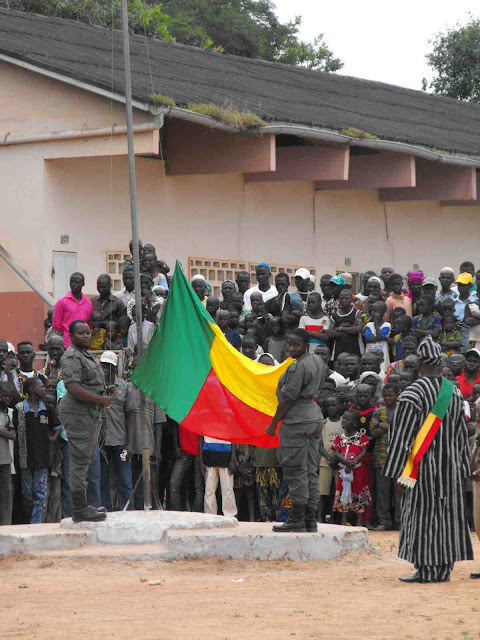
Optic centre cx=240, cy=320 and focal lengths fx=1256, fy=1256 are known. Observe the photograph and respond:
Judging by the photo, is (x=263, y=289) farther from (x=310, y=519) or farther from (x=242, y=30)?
(x=242, y=30)

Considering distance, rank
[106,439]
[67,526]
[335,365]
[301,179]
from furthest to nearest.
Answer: [301,179]
[335,365]
[106,439]
[67,526]

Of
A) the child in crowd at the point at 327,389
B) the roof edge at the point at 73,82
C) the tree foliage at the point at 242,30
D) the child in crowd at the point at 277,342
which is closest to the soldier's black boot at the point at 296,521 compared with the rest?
the child in crowd at the point at 327,389

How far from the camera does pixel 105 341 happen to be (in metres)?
14.1

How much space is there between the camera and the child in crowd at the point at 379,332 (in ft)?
46.9

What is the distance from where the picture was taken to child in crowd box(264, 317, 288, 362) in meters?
14.2

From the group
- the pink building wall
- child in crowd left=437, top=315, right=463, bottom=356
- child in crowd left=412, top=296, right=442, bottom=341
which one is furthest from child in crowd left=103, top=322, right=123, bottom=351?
child in crowd left=437, top=315, right=463, bottom=356

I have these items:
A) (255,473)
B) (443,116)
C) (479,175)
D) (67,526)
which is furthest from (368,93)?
(67,526)

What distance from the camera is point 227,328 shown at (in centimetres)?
1414

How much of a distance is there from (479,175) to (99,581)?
47.0 ft

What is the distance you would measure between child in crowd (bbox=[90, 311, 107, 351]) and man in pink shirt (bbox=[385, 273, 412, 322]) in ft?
11.1

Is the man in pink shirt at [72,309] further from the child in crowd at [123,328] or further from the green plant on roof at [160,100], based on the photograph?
the green plant on roof at [160,100]

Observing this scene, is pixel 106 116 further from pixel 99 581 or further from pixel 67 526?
pixel 99 581

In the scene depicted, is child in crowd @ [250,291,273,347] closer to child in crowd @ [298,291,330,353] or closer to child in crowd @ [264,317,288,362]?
child in crowd @ [264,317,288,362]

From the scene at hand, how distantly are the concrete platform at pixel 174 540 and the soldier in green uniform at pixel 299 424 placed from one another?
0.26 metres
